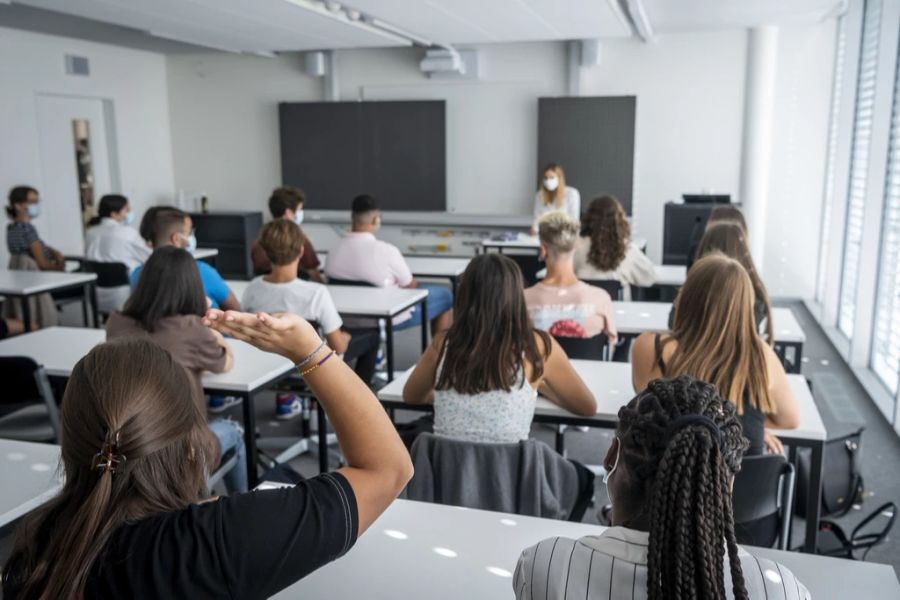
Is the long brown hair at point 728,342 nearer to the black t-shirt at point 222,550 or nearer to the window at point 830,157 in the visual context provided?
the black t-shirt at point 222,550

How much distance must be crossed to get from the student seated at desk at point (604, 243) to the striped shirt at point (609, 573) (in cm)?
353

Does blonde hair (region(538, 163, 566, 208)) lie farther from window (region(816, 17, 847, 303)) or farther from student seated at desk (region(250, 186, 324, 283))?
student seated at desk (region(250, 186, 324, 283))

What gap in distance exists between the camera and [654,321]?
148 inches

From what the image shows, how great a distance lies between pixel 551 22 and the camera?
634 centimetres

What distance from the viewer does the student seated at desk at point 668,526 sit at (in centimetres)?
95

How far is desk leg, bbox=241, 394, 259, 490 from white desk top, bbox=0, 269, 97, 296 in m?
2.64

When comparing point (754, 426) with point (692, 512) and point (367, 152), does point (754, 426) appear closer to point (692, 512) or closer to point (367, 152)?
point (692, 512)

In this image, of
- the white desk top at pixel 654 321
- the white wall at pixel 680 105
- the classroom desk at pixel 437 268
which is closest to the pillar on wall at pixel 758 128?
the white wall at pixel 680 105

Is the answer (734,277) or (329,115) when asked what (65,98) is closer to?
(329,115)

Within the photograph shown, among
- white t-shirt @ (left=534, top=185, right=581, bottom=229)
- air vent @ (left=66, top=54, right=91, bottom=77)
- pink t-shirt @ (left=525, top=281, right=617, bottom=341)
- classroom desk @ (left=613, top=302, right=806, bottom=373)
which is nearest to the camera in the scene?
pink t-shirt @ (left=525, top=281, right=617, bottom=341)

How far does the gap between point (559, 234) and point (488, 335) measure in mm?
1258

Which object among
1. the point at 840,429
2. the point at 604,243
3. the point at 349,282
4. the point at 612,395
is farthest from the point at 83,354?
the point at 840,429

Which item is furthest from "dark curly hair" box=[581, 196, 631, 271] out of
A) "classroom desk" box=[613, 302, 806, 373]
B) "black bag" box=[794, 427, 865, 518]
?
"black bag" box=[794, 427, 865, 518]

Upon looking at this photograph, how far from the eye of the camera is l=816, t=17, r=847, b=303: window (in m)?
6.59
